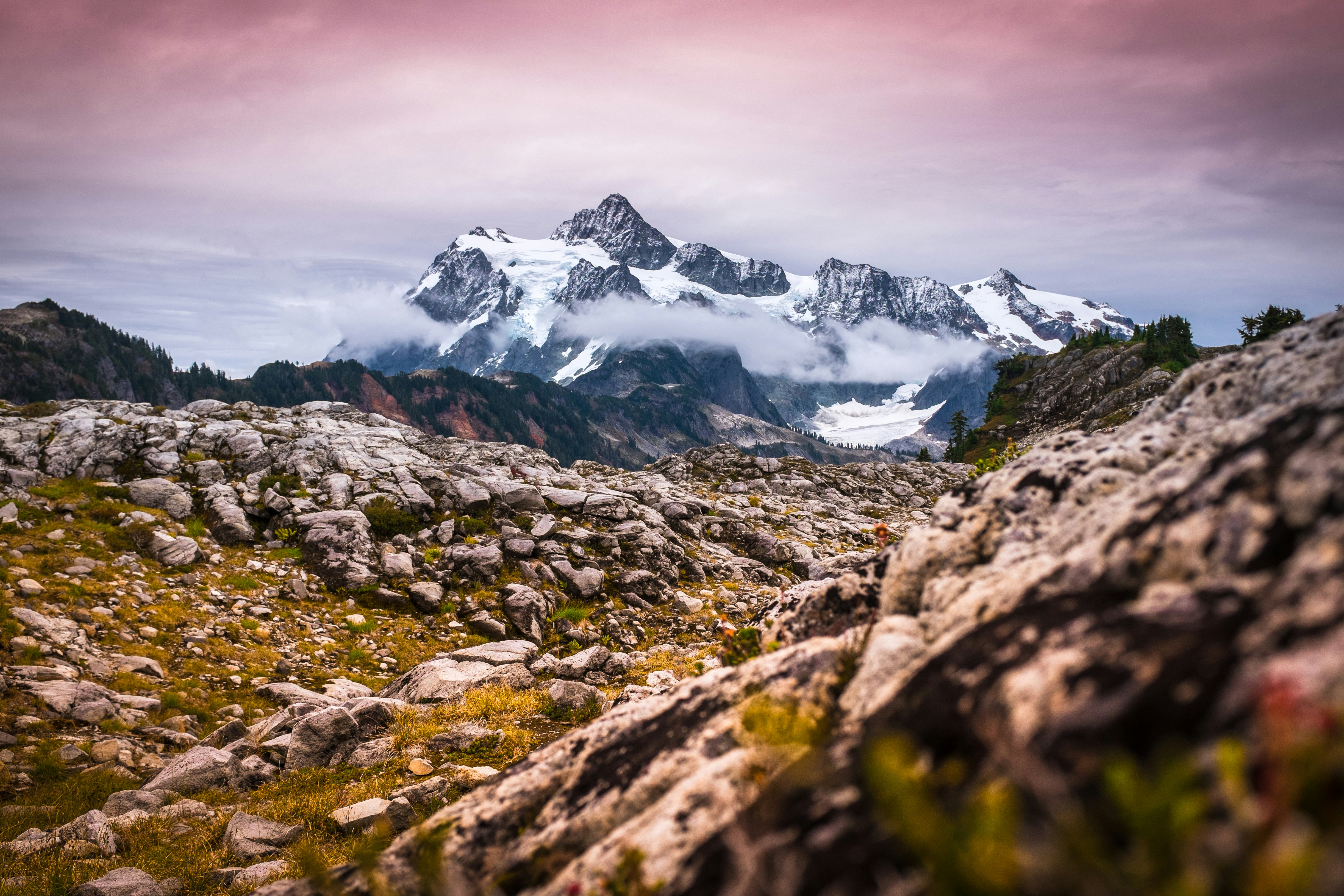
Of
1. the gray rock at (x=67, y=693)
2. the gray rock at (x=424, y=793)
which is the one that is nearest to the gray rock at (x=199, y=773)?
the gray rock at (x=67, y=693)

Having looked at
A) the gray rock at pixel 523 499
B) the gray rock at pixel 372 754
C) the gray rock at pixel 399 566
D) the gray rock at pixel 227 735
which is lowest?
the gray rock at pixel 227 735

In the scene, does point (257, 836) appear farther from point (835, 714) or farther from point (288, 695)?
point (835, 714)

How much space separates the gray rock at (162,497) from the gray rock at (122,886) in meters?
18.7

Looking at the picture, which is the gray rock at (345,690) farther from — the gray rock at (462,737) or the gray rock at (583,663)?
the gray rock at (583,663)

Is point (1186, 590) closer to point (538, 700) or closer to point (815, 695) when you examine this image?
point (815, 695)

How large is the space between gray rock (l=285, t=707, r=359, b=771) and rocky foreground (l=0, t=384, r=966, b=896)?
1.4 inches

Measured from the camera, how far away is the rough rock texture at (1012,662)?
268 cm

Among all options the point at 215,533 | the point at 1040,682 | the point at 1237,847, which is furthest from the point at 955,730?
the point at 215,533

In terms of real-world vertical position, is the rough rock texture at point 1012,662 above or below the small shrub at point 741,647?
above

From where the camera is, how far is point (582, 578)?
22.1 m

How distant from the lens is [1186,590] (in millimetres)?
3301

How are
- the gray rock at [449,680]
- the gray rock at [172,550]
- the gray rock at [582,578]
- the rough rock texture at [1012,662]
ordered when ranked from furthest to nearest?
the gray rock at [582,578] < the gray rock at [172,550] < the gray rock at [449,680] < the rough rock texture at [1012,662]

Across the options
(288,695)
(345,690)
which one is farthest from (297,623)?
(345,690)

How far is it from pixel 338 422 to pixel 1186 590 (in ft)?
155
